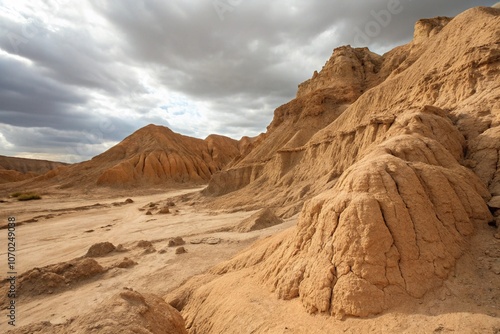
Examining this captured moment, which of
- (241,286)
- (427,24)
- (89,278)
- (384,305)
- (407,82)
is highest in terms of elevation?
(427,24)

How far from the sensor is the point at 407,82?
1661cm

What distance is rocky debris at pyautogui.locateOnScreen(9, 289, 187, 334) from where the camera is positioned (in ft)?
12.3

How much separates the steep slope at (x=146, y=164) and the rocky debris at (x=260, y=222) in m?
36.1

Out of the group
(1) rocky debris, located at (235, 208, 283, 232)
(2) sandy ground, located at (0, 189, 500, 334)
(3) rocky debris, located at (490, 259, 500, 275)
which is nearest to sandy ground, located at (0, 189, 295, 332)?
(2) sandy ground, located at (0, 189, 500, 334)

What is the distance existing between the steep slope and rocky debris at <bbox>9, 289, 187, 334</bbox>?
42.6m

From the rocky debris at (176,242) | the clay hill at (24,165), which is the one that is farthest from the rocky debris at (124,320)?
the clay hill at (24,165)

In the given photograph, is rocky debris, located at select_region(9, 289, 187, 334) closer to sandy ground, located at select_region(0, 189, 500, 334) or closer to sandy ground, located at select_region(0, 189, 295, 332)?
sandy ground, located at select_region(0, 189, 500, 334)

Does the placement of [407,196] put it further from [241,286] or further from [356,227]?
[241,286]

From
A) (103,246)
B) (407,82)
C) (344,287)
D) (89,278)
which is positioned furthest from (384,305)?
(407,82)

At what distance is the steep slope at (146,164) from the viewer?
44094 millimetres

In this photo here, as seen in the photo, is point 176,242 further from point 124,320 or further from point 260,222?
point 124,320

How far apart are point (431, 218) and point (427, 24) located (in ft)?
86.5

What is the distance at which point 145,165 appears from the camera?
48.9 meters

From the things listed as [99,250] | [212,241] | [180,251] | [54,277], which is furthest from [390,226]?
[99,250]
